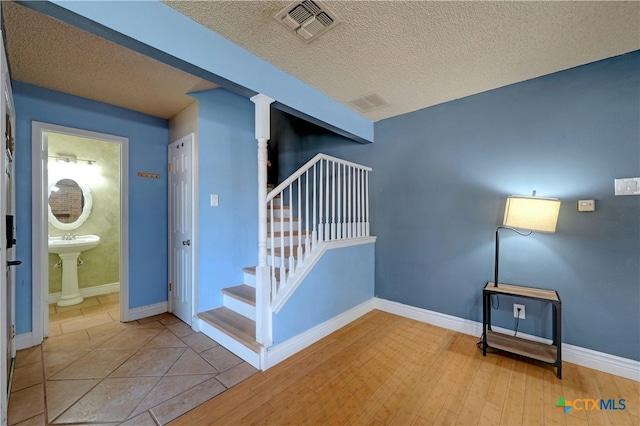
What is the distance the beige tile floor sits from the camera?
5.43 feet

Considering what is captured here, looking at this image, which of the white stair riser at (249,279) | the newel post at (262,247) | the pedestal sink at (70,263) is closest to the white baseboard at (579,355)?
the newel post at (262,247)

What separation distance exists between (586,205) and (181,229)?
12.8 feet

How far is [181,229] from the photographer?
3047 millimetres

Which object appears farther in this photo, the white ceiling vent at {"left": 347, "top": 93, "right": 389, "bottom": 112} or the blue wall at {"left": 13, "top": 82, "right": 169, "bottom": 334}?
the white ceiling vent at {"left": 347, "top": 93, "right": 389, "bottom": 112}

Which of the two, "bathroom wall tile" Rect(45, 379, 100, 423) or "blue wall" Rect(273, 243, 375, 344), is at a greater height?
"blue wall" Rect(273, 243, 375, 344)

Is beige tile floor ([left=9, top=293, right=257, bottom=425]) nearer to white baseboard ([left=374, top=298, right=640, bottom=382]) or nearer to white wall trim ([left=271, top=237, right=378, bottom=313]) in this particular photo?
white wall trim ([left=271, top=237, right=378, bottom=313])

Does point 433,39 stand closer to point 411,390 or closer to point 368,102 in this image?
point 368,102

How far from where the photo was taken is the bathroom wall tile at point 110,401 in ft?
5.27

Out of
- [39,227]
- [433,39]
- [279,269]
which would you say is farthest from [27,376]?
[433,39]

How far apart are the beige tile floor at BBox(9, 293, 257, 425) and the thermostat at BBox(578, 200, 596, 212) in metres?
2.99

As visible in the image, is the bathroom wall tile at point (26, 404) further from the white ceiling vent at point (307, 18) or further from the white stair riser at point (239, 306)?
the white ceiling vent at point (307, 18)

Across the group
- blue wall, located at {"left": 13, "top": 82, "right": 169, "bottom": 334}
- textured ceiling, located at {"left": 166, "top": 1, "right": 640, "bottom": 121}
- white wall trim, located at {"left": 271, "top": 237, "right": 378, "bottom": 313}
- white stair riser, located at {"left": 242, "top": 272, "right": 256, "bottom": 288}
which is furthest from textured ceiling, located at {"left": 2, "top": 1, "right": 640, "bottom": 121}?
white stair riser, located at {"left": 242, "top": 272, "right": 256, "bottom": 288}

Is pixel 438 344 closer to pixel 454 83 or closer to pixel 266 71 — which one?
pixel 454 83

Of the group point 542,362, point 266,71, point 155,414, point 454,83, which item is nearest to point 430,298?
point 542,362
